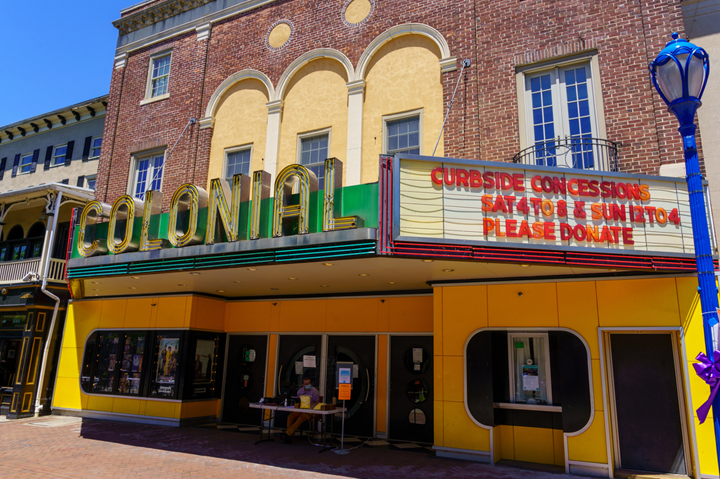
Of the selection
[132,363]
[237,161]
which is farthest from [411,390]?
[132,363]

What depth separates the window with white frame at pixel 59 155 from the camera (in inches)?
914

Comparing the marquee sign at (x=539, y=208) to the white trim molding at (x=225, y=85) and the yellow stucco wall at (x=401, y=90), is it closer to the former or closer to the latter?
the yellow stucco wall at (x=401, y=90)

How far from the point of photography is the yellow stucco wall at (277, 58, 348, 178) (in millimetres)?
13094

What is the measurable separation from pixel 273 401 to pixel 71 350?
830 cm

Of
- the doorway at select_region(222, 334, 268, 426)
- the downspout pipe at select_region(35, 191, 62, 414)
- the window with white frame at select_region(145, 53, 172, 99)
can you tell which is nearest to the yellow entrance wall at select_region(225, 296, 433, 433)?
the doorway at select_region(222, 334, 268, 426)

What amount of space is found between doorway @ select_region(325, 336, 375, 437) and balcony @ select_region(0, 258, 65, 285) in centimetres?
957

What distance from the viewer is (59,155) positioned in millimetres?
23359

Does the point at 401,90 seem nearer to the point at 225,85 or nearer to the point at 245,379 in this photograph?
the point at 225,85

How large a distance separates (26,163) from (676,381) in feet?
91.0

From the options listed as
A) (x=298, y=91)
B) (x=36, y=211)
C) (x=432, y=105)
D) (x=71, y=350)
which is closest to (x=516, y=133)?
(x=432, y=105)

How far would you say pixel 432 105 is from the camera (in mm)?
11992

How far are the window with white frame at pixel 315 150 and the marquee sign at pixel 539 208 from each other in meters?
4.76

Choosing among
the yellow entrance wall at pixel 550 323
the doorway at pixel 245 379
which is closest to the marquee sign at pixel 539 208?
the yellow entrance wall at pixel 550 323

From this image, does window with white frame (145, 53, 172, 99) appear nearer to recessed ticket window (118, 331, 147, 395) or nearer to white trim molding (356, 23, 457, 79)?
white trim molding (356, 23, 457, 79)
